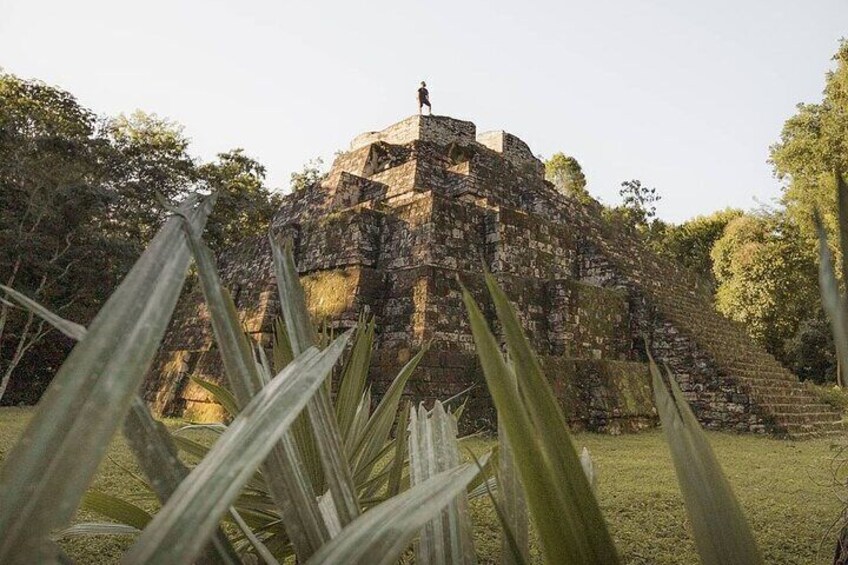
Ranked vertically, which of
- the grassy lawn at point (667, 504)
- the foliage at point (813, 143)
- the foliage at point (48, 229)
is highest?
the foliage at point (813, 143)

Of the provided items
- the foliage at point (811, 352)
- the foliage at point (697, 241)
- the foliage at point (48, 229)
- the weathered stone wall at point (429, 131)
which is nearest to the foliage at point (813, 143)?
the foliage at point (811, 352)

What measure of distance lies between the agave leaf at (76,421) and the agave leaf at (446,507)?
1.03ft

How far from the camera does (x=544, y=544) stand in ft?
0.88

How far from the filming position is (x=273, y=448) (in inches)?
12.6

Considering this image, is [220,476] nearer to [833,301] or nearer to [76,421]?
[76,421]

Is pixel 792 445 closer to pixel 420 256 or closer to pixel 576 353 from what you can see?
pixel 576 353

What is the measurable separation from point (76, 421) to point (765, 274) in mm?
18050

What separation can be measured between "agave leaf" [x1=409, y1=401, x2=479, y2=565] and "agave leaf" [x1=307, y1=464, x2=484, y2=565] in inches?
7.0

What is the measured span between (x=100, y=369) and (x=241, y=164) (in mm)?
18039

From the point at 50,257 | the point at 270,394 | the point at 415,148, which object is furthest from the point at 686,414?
the point at 415,148

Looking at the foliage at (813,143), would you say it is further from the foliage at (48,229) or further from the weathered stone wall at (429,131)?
the foliage at (48,229)

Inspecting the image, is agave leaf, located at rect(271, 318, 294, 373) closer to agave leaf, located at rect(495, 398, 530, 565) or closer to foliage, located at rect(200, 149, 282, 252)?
agave leaf, located at rect(495, 398, 530, 565)

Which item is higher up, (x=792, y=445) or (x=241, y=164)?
(x=241, y=164)

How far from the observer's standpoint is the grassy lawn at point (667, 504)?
224 centimetres
